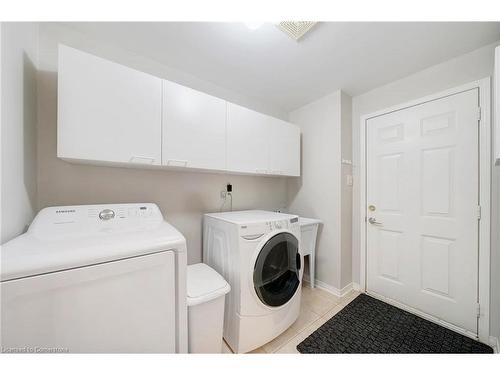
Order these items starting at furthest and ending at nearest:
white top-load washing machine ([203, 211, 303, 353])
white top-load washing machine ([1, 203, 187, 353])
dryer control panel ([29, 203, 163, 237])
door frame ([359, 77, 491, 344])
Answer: door frame ([359, 77, 491, 344]) < white top-load washing machine ([203, 211, 303, 353]) < dryer control panel ([29, 203, 163, 237]) < white top-load washing machine ([1, 203, 187, 353])

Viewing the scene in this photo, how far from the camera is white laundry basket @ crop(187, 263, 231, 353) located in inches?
43.2

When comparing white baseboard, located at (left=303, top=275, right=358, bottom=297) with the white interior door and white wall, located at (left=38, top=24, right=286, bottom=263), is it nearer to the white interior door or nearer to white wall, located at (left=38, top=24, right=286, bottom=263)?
the white interior door

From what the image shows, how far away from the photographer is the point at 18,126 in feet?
3.18

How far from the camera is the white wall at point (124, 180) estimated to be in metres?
1.25

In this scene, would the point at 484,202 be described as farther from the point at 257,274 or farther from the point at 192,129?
the point at 192,129

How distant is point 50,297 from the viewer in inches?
25.5

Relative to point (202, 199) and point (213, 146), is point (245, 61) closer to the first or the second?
point (213, 146)

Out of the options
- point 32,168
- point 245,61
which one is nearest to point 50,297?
point 32,168

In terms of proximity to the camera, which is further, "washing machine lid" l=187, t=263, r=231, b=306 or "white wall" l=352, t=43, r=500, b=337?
"white wall" l=352, t=43, r=500, b=337

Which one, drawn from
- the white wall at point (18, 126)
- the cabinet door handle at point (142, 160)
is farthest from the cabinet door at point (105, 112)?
the white wall at point (18, 126)

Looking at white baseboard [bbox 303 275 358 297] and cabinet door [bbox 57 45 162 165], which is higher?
cabinet door [bbox 57 45 162 165]

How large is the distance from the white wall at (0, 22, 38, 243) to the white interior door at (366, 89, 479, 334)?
2819 millimetres

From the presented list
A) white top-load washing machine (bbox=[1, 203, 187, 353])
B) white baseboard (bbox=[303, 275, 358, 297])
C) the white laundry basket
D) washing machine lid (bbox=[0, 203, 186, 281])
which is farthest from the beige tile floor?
washing machine lid (bbox=[0, 203, 186, 281])

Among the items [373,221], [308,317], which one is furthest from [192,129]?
[373,221]
